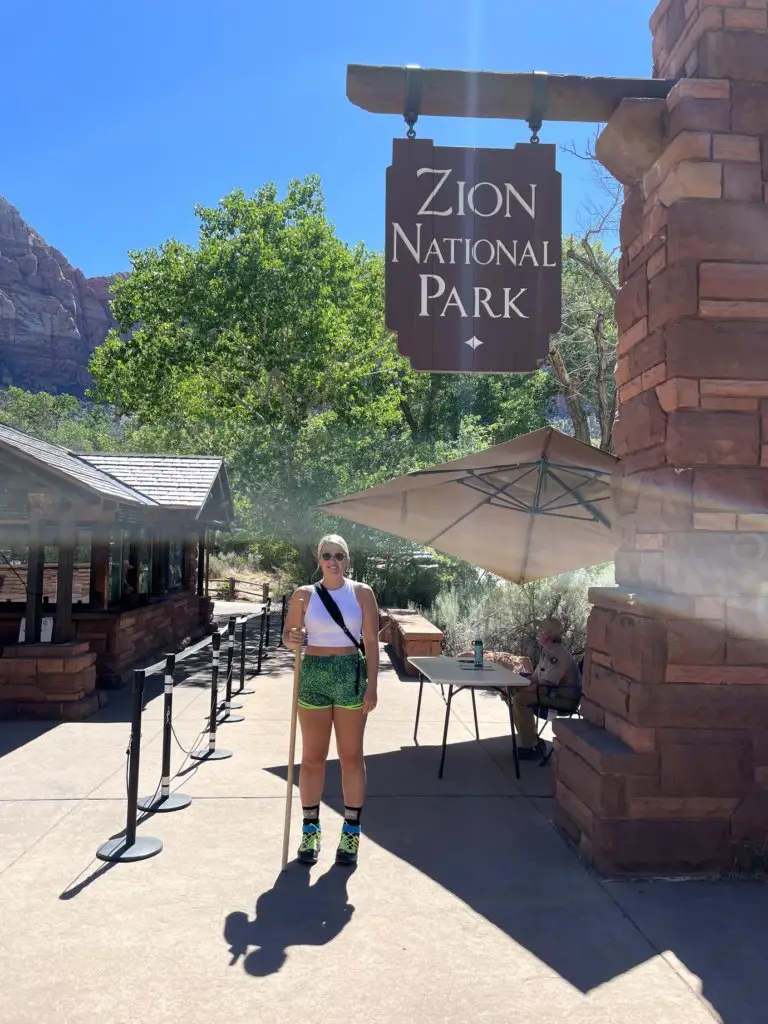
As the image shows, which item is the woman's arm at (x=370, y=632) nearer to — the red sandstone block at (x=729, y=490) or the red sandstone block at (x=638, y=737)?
the red sandstone block at (x=638, y=737)

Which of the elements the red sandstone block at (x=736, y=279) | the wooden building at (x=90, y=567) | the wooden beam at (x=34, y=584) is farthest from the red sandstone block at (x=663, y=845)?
the wooden beam at (x=34, y=584)

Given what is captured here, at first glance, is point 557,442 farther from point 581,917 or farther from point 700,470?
point 581,917

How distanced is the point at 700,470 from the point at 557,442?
1892 millimetres

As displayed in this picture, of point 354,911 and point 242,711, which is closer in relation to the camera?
point 354,911

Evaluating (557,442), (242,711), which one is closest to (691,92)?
(557,442)

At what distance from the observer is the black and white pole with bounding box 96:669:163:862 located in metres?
4.34

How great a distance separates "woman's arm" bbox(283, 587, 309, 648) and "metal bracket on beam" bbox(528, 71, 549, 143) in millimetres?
2859

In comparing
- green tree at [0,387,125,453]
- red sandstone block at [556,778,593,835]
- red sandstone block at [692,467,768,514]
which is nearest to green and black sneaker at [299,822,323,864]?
red sandstone block at [556,778,593,835]

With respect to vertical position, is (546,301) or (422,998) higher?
(546,301)

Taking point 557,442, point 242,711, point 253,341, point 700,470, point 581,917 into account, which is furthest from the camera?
point 253,341

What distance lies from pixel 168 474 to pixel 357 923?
39.8 ft

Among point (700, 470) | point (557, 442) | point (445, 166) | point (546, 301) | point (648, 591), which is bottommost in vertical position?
point (648, 591)

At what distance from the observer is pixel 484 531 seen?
26.2 ft

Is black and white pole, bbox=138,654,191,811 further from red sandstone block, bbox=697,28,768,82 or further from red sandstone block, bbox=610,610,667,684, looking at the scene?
red sandstone block, bbox=697,28,768,82
